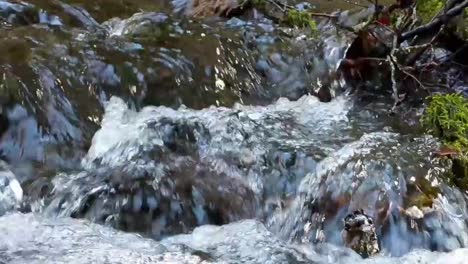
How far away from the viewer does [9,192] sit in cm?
327

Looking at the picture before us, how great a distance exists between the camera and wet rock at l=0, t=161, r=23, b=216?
322cm

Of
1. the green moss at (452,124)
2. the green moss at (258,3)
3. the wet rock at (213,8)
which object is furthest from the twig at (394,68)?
the wet rock at (213,8)

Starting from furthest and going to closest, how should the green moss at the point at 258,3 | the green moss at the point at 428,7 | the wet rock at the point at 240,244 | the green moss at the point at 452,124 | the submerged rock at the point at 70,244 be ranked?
the green moss at the point at 258,3, the green moss at the point at 428,7, the green moss at the point at 452,124, the wet rock at the point at 240,244, the submerged rock at the point at 70,244

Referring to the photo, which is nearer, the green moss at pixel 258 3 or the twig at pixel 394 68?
the twig at pixel 394 68

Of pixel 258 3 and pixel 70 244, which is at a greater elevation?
pixel 258 3

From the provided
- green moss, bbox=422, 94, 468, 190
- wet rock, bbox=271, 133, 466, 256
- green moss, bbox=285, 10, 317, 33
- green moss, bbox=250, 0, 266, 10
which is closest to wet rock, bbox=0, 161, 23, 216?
wet rock, bbox=271, 133, 466, 256

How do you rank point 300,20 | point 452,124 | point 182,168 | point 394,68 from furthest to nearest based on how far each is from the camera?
point 300,20, point 394,68, point 452,124, point 182,168

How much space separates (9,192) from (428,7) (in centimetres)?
281

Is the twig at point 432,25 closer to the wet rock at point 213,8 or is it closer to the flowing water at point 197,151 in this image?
the flowing water at point 197,151

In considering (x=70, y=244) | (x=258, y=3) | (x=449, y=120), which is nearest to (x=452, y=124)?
(x=449, y=120)

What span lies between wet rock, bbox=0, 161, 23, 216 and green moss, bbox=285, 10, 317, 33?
7.96 ft

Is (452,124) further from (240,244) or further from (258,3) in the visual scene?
(258,3)

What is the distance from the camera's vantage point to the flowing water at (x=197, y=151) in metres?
3.05

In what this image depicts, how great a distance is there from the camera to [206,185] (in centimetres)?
338
